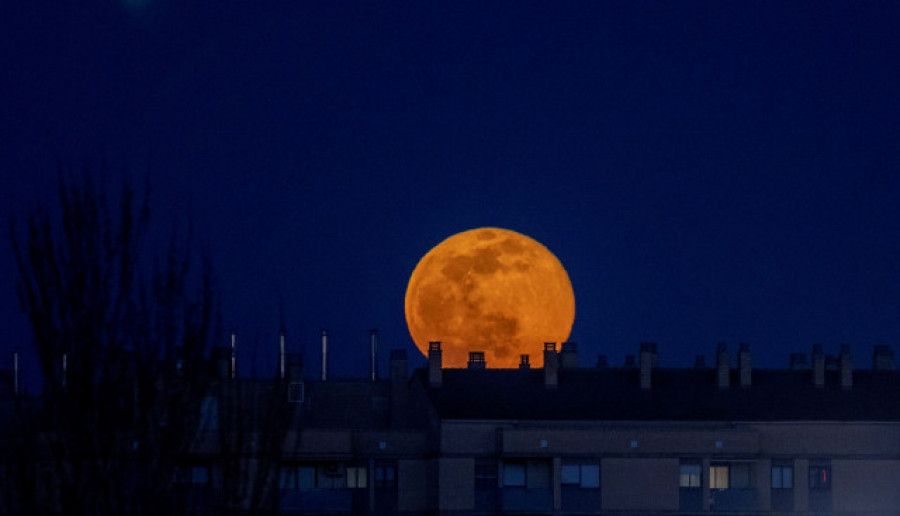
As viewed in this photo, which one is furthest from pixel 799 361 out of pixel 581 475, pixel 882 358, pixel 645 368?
pixel 581 475

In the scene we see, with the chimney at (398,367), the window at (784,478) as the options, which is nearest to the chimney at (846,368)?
the window at (784,478)

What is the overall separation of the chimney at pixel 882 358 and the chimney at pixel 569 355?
17120 millimetres

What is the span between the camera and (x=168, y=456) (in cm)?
3244

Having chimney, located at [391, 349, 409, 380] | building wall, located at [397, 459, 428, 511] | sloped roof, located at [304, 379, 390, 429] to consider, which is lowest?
building wall, located at [397, 459, 428, 511]

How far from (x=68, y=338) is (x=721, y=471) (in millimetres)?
57043

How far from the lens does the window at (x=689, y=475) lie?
8262 centimetres

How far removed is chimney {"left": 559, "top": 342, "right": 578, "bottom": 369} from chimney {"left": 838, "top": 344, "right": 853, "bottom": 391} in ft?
51.9

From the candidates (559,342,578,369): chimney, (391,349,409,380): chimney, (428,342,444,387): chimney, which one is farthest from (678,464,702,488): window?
(391,349,409,380): chimney

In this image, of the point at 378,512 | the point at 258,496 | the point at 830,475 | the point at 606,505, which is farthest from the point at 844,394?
the point at 258,496

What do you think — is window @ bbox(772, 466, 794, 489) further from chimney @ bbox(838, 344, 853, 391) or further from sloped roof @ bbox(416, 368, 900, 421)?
chimney @ bbox(838, 344, 853, 391)

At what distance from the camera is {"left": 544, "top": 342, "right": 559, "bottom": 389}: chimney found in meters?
88.6

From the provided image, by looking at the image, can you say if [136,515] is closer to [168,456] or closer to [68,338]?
[168,456]

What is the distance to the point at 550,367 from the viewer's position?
88562 millimetres

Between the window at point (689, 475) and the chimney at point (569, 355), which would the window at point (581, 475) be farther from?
the chimney at point (569, 355)
